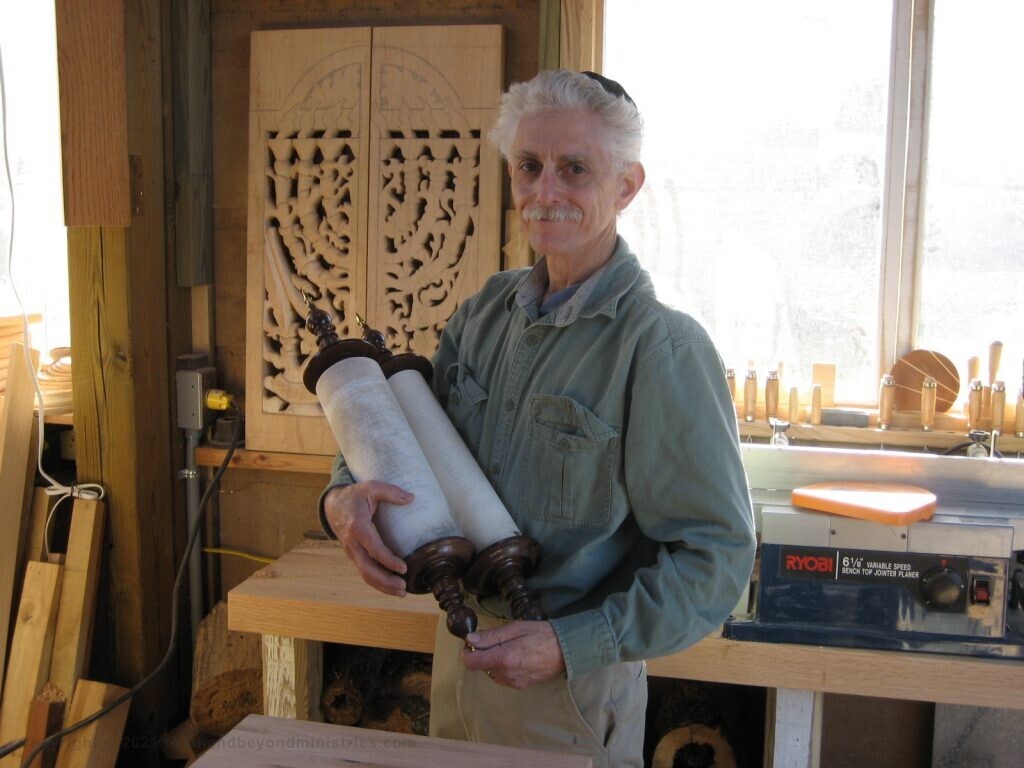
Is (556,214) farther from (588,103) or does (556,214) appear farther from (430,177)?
(430,177)

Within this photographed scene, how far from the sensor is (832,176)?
266 cm

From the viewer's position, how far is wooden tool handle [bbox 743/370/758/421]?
260 centimetres

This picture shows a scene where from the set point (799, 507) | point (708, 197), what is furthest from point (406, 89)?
point (799, 507)

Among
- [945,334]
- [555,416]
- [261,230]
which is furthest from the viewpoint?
[261,230]

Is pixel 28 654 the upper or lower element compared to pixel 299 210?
lower

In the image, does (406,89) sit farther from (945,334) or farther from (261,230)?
(945,334)

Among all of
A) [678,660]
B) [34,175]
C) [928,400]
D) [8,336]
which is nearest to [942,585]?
[678,660]

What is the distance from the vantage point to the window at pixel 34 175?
3172 millimetres

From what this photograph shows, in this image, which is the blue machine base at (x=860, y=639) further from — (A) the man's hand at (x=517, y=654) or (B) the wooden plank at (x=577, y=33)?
(B) the wooden plank at (x=577, y=33)

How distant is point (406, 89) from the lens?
2.72 meters

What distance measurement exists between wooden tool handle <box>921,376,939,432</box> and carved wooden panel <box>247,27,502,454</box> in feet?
3.68

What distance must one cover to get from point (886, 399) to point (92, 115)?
2.17 metres

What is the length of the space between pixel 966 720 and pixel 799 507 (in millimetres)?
1121

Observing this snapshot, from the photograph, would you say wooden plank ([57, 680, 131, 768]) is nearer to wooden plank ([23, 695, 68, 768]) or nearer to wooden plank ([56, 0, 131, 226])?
wooden plank ([23, 695, 68, 768])
